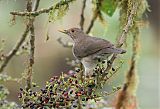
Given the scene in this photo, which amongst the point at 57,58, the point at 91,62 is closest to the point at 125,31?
the point at 91,62

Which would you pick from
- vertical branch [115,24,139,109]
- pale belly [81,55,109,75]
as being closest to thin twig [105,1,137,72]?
pale belly [81,55,109,75]

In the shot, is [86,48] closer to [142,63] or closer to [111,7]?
[111,7]

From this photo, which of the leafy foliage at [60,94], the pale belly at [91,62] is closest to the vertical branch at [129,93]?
the pale belly at [91,62]

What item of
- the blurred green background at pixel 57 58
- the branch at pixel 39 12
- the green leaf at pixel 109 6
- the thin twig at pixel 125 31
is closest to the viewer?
the thin twig at pixel 125 31

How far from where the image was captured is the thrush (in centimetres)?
280

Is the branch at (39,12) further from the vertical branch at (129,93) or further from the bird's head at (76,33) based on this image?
the vertical branch at (129,93)

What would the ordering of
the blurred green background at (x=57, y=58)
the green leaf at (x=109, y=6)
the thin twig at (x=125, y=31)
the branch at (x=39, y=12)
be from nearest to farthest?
the thin twig at (x=125, y=31), the branch at (x=39, y=12), the green leaf at (x=109, y=6), the blurred green background at (x=57, y=58)

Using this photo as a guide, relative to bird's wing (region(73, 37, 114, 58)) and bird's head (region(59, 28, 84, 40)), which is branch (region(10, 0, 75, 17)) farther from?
bird's head (region(59, 28, 84, 40))

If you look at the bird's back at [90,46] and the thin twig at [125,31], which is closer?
the thin twig at [125,31]

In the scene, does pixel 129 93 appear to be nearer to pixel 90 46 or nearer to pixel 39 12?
pixel 90 46

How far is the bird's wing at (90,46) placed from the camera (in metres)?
2.82

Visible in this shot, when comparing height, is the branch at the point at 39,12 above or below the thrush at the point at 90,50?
above

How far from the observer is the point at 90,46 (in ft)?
9.55

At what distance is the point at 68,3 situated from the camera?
263 centimetres
